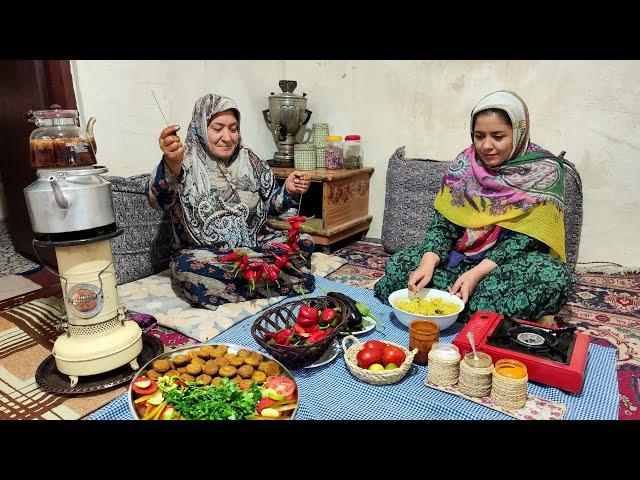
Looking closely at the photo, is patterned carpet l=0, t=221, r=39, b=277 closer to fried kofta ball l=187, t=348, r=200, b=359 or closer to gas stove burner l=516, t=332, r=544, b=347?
fried kofta ball l=187, t=348, r=200, b=359

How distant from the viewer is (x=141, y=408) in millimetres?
1388

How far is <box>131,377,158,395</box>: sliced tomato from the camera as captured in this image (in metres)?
1.43

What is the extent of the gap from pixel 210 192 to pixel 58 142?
933mm

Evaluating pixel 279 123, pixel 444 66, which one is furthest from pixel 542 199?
pixel 279 123

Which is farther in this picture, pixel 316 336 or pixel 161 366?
pixel 316 336

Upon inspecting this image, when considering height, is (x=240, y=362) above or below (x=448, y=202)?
below

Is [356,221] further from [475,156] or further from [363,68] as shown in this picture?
[475,156]

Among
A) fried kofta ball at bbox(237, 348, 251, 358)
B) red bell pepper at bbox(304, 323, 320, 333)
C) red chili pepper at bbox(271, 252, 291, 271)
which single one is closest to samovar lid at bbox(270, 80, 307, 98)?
red chili pepper at bbox(271, 252, 291, 271)

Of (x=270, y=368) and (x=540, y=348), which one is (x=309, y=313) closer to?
(x=270, y=368)

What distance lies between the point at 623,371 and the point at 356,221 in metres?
2.10

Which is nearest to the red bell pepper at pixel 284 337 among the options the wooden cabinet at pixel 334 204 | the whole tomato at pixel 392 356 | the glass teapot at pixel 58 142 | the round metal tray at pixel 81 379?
the whole tomato at pixel 392 356

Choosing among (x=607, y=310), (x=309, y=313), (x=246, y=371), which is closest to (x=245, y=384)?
(x=246, y=371)

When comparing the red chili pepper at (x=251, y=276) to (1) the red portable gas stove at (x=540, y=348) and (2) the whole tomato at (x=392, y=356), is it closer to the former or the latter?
(2) the whole tomato at (x=392, y=356)

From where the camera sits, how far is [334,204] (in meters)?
3.36
